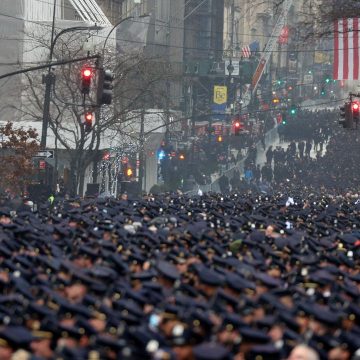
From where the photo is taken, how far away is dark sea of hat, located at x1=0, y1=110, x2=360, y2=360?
12.6 m

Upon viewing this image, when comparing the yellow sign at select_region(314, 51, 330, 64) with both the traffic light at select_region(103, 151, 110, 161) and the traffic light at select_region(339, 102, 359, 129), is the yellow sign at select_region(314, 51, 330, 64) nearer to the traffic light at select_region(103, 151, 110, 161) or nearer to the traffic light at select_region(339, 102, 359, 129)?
the traffic light at select_region(103, 151, 110, 161)

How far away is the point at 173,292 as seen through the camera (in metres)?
15.2

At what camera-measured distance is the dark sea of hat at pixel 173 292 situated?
41.4 ft

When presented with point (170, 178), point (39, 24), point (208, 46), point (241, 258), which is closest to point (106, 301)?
point (241, 258)

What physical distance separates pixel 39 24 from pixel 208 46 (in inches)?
2687

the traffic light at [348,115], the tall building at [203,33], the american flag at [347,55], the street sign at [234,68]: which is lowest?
the traffic light at [348,115]

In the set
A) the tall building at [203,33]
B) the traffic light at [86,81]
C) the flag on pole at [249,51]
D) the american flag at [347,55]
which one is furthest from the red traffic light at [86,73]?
the flag on pole at [249,51]

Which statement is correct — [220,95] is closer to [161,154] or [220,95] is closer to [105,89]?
[161,154]

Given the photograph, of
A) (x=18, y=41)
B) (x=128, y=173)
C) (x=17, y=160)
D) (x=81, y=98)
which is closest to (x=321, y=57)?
(x=18, y=41)

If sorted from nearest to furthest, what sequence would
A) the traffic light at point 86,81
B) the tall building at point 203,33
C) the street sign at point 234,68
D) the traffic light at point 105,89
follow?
the traffic light at point 105,89
the traffic light at point 86,81
the street sign at point 234,68
the tall building at point 203,33

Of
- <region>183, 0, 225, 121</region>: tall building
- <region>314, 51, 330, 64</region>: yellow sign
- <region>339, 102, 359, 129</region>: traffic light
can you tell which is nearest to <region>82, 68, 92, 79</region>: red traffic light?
<region>339, 102, 359, 129</region>: traffic light

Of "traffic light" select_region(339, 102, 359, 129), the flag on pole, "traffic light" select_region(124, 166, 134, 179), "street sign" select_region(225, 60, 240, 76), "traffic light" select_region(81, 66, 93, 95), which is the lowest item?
"traffic light" select_region(124, 166, 134, 179)

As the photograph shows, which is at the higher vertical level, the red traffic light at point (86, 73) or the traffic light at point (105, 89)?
the red traffic light at point (86, 73)

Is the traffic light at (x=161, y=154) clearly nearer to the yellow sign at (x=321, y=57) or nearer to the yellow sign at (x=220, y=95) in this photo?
the yellow sign at (x=220, y=95)
